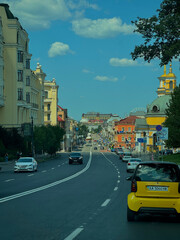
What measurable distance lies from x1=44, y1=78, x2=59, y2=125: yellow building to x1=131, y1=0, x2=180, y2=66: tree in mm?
114553

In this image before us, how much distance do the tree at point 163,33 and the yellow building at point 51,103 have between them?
376 ft

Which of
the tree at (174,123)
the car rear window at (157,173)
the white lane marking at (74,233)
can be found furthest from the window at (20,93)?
the white lane marking at (74,233)

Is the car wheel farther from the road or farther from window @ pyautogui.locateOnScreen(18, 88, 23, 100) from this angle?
window @ pyautogui.locateOnScreen(18, 88, 23, 100)

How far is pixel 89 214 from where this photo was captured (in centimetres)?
1270

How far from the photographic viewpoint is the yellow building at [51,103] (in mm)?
133288

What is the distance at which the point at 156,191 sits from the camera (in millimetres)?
11016

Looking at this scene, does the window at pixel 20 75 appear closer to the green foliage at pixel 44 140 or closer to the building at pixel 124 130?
the green foliage at pixel 44 140

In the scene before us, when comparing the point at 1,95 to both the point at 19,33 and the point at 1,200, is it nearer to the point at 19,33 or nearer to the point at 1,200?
the point at 19,33

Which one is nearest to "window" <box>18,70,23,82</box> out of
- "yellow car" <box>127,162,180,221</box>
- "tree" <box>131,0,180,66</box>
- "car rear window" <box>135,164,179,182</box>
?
"tree" <box>131,0,180,66</box>

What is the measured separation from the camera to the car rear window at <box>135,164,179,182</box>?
1113cm

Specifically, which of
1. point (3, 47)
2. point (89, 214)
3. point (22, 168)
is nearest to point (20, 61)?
point (3, 47)

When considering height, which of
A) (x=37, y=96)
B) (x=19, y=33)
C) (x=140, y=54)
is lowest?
(x=140, y=54)

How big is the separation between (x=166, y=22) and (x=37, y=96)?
8215cm

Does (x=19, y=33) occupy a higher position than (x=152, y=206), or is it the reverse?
(x=19, y=33)
